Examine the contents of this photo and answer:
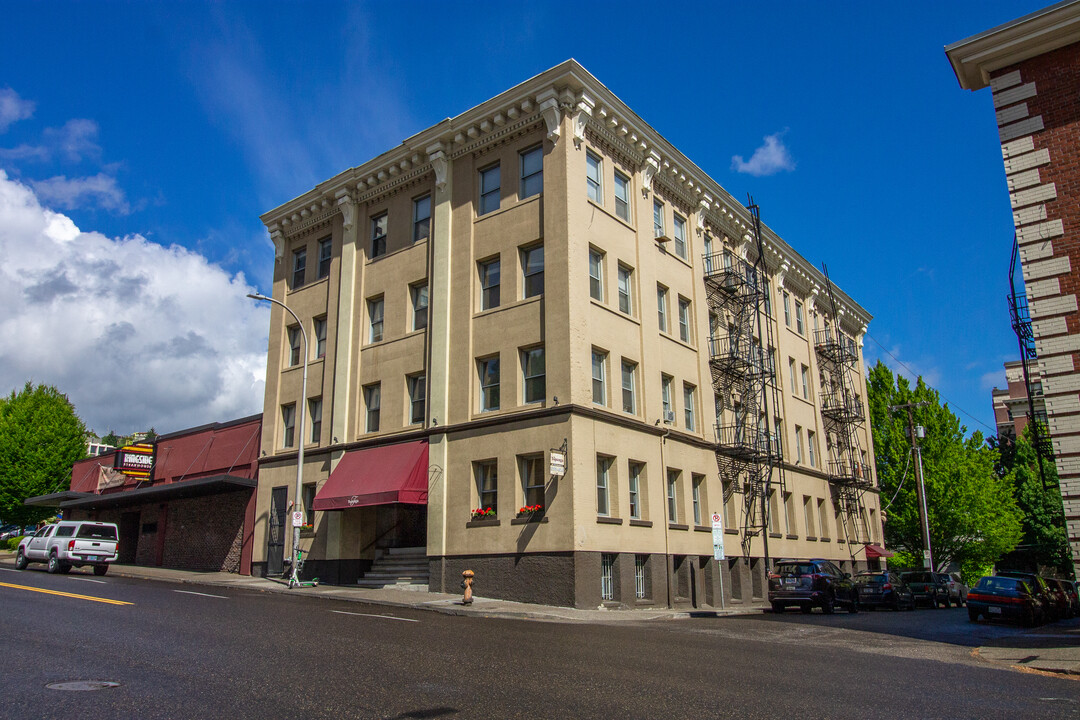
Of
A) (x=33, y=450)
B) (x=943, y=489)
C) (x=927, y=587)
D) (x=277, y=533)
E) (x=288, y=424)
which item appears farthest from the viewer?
(x=33, y=450)

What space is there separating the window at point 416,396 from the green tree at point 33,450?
1422 inches

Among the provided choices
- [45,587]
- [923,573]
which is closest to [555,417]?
[45,587]

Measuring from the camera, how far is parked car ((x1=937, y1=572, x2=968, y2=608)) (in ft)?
118

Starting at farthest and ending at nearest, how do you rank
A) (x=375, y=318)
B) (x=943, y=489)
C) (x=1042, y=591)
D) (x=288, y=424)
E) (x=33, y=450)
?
(x=33, y=450)
(x=943, y=489)
(x=288, y=424)
(x=375, y=318)
(x=1042, y=591)

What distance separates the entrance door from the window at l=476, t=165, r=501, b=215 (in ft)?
45.9

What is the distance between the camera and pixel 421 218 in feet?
95.5

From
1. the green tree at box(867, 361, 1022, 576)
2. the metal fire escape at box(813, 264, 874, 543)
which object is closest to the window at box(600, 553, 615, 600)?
the metal fire escape at box(813, 264, 874, 543)

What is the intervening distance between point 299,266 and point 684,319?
17140 millimetres

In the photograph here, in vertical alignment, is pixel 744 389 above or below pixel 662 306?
below

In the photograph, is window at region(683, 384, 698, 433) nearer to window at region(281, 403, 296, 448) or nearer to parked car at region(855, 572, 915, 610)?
parked car at region(855, 572, 915, 610)

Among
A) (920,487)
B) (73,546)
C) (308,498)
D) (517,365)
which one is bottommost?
(73,546)

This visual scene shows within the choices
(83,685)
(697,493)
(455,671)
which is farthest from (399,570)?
(83,685)

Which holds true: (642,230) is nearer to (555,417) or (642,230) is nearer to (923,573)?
(555,417)

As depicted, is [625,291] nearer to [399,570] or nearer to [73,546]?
[399,570]
